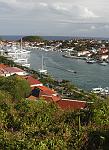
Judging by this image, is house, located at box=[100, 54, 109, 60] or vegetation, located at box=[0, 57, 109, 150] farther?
house, located at box=[100, 54, 109, 60]

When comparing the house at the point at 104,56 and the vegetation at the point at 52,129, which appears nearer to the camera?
the vegetation at the point at 52,129

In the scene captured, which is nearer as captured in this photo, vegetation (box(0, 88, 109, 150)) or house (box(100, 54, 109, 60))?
vegetation (box(0, 88, 109, 150))

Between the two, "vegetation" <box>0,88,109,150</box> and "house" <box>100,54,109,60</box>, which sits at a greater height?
"vegetation" <box>0,88,109,150</box>

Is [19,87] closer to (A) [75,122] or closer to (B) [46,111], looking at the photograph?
(B) [46,111]

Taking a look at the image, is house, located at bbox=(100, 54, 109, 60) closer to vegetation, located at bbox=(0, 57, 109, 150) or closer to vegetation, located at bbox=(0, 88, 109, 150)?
vegetation, located at bbox=(0, 57, 109, 150)

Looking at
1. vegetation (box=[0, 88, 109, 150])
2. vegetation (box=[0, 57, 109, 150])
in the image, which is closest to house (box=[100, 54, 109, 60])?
vegetation (box=[0, 57, 109, 150])

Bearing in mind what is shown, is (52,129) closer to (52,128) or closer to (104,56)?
(52,128)

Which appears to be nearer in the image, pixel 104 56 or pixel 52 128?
pixel 52 128

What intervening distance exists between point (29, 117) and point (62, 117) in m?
0.76

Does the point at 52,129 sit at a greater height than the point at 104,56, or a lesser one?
greater

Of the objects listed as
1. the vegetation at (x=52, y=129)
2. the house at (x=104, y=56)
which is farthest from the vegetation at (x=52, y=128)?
the house at (x=104, y=56)

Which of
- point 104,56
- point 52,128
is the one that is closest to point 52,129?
point 52,128

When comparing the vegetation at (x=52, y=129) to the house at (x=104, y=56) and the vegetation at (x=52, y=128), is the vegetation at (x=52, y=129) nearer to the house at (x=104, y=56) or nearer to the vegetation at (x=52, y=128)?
the vegetation at (x=52, y=128)

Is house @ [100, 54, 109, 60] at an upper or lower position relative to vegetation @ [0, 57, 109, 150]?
lower
